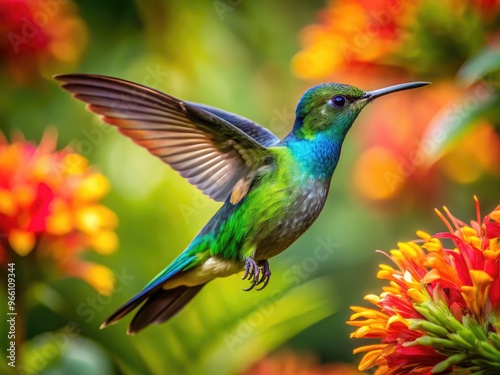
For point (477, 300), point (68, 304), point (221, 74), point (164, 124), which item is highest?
point (221, 74)

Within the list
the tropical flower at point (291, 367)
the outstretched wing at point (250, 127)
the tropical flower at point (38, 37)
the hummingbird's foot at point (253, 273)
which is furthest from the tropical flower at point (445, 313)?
the tropical flower at point (38, 37)

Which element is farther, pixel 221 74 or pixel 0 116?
pixel 221 74

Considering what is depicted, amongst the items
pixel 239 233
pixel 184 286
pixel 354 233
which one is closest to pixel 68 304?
pixel 184 286

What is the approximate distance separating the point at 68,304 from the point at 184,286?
0.32 meters

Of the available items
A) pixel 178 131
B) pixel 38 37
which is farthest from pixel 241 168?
pixel 38 37

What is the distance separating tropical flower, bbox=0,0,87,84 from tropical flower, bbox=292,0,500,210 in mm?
588

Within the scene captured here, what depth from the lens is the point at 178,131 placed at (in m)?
1.20

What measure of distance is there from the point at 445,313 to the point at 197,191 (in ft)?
2.24

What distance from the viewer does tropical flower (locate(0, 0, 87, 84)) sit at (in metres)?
1.99

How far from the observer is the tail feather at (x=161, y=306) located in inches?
50.8

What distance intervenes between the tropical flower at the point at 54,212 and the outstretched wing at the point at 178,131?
339 mm

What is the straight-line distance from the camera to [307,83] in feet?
7.50

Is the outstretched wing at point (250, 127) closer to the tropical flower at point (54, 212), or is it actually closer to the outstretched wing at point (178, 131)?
the outstretched wing at point (178, 131)

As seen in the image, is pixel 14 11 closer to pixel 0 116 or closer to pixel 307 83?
pixel 0 116
